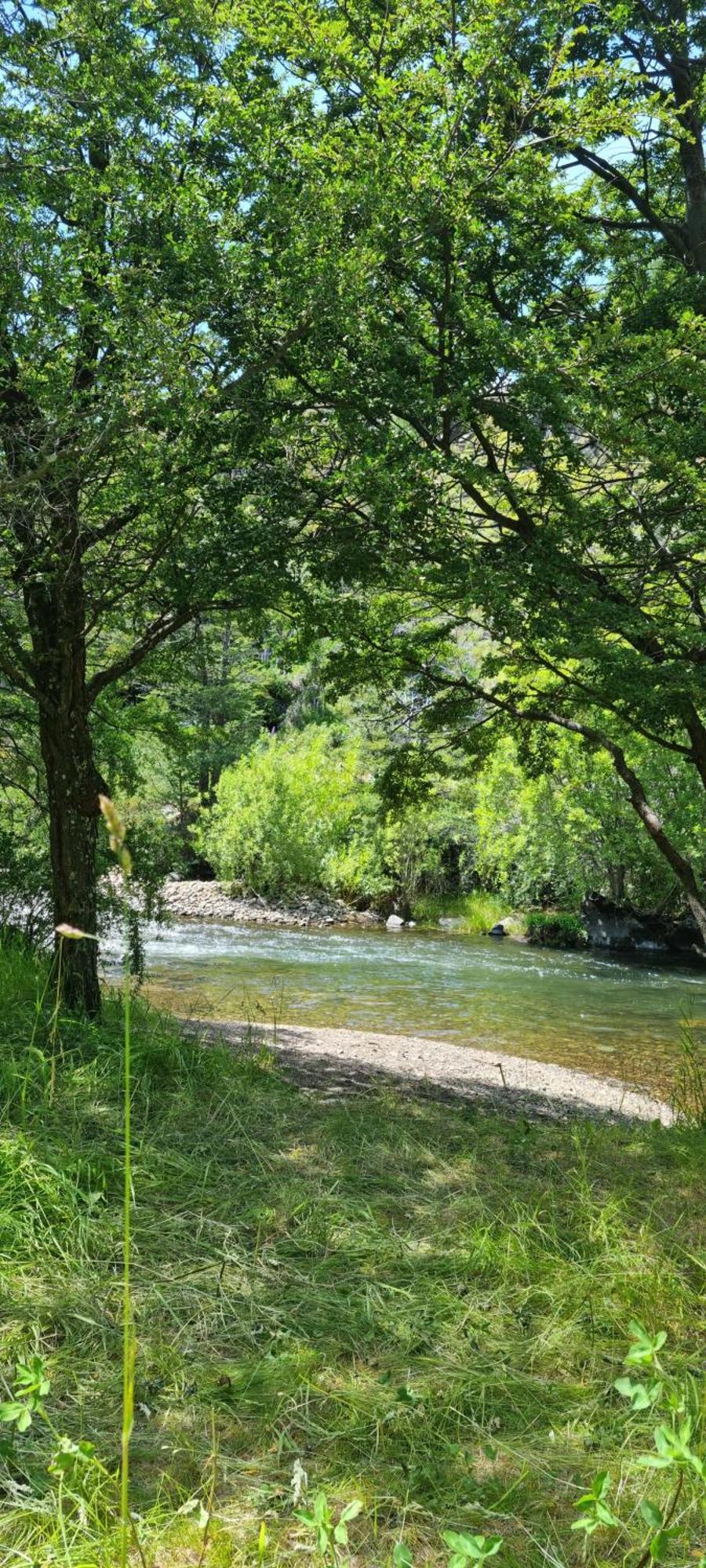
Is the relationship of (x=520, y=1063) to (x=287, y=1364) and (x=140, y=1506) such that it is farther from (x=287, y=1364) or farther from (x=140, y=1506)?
(x=140, y=1506)

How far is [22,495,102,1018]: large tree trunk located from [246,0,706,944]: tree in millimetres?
1445

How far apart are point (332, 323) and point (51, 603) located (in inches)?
83.0

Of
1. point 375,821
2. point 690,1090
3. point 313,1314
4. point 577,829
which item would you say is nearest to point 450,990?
point 577,829

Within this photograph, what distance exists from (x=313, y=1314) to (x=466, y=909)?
19.4m

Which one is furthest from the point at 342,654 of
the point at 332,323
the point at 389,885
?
the point at 389,885

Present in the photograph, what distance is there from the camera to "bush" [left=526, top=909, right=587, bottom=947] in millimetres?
19156

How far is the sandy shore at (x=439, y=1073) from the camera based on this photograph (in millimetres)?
6484

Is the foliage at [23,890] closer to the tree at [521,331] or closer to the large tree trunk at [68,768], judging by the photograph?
the large tree trunk at [68,768]

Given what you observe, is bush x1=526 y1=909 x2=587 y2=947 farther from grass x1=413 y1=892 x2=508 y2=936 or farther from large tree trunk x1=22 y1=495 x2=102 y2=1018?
large tree trunk x1=22 y1=495 x2=102 y2=1018

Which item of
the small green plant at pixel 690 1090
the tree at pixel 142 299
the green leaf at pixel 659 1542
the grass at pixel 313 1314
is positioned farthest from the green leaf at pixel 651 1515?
the small green plant at pixel 690 1090

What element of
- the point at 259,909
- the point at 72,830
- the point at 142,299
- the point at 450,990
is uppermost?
the point at 142,299

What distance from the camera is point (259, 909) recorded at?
21.8m

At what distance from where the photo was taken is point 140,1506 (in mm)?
2160

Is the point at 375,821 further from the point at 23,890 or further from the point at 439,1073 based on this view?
the point at 23,890
